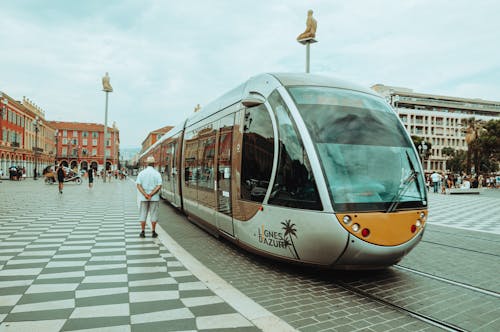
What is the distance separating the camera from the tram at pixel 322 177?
5.06 metres

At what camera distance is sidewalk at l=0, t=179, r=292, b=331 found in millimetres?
3986

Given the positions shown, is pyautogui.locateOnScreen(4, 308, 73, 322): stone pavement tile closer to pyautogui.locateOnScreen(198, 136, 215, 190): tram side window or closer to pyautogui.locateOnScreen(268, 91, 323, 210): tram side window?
pyautogui.locateOnScreen(268, 91, 323, 210): tram side window

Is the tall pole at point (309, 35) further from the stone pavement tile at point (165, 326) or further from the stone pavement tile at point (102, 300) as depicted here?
the stone pavement tile at point (165, 326)

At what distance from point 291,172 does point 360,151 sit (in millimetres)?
1043

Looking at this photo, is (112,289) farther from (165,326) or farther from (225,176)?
(225,176)

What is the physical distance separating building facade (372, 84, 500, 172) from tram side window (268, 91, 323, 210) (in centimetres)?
8804

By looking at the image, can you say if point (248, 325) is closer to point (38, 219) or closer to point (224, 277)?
point (224, 277)

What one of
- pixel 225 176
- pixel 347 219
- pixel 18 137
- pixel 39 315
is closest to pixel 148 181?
pixel 225 176

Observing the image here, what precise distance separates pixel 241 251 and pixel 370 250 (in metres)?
3.23

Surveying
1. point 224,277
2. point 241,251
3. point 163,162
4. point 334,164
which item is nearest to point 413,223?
point 334,164

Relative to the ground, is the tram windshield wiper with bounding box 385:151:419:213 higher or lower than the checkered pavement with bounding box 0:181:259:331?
higher

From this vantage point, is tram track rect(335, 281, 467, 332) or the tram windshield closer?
tram track rect(335, 281, 467, 332)

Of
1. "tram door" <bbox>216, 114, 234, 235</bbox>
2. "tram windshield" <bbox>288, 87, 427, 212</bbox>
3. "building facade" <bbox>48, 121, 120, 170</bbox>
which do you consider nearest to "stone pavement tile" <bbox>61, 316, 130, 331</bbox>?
"tram windshield" <bbox>288, 87, 427, 212</bbox>

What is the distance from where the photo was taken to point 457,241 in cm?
925
